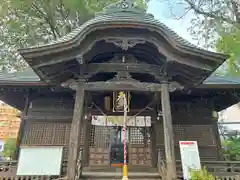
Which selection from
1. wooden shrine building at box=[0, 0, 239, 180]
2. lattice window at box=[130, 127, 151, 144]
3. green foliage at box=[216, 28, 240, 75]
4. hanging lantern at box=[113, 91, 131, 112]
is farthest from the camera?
green foliage at box=[216, 28, 240, 75]

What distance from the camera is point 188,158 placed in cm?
595

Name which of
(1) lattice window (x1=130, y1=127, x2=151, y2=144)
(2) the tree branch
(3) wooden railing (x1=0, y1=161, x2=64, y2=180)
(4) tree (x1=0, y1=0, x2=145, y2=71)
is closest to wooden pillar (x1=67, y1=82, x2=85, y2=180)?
(3) wooden railing (x1=0, y1=161, x2=64, y2=180)

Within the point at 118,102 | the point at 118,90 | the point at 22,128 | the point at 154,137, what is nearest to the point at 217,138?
the point at 154,137

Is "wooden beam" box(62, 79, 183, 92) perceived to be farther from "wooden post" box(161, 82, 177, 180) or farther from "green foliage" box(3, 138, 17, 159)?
"green foliage" box(3, 138, 17, 159)

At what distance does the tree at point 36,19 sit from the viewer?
1336 centimetres

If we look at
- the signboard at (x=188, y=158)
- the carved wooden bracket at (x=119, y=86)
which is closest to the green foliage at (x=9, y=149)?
the carved wooden bracket at (x=119, y=86)

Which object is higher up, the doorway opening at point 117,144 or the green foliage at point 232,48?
the green foliage at point 232,48

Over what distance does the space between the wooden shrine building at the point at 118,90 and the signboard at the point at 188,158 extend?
0.50 m

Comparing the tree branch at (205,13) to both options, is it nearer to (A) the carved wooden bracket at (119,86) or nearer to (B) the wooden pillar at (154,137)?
(B) the wooden pillar at (154,137)

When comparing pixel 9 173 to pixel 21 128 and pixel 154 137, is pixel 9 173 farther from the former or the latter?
pixel 154 137

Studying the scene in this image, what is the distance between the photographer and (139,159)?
797 cm

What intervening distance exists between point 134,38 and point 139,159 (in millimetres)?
4896

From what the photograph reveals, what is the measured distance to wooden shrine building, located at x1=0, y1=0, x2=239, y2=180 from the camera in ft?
18.0

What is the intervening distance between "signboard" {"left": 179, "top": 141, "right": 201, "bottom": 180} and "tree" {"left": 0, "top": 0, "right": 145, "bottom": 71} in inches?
458
